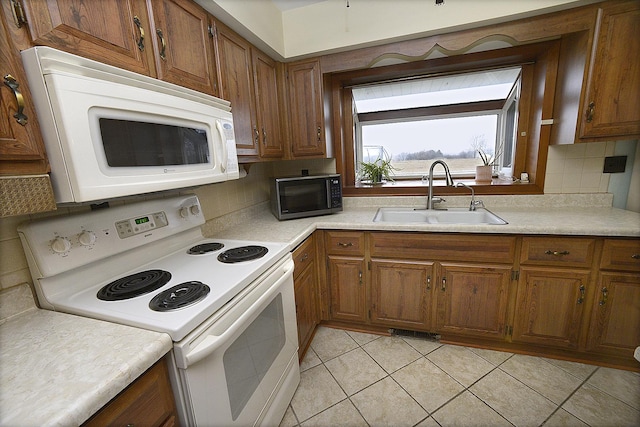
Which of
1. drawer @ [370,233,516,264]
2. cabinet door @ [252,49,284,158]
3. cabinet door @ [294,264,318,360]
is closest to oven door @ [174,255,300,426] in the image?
cabinet door @ [294,264,318,360]

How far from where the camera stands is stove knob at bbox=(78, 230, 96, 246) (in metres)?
0.96

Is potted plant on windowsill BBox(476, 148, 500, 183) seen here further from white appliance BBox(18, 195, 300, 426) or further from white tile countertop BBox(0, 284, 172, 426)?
white tile countertop BBox(0, 284, 172, 426)

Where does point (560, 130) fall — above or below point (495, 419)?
above

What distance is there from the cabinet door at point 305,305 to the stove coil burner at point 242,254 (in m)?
0.39

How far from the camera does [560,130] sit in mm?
1772

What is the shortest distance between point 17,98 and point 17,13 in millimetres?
219

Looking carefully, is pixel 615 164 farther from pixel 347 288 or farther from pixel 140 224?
pixel 140 224

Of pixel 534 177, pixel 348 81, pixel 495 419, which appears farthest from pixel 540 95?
pixel 495 419

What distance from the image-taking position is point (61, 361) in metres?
0.64

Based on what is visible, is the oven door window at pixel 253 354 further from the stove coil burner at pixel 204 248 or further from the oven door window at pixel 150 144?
the oven door window at pixel 150 144

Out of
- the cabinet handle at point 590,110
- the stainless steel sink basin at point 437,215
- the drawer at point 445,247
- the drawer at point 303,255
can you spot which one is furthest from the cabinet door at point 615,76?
the drawer at point 303,255

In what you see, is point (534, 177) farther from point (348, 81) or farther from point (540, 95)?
point (348, 81)

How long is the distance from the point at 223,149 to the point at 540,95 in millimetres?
2226

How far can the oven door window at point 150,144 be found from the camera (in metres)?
0.82
